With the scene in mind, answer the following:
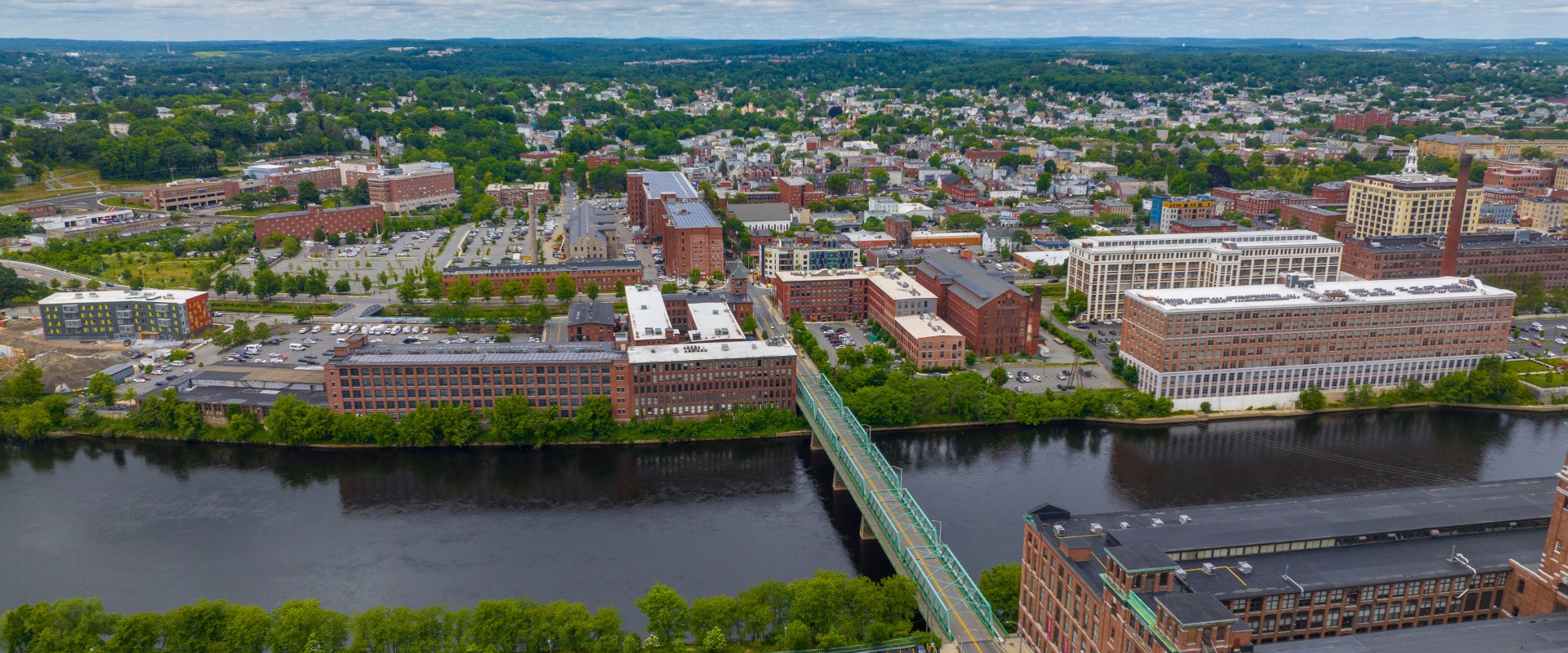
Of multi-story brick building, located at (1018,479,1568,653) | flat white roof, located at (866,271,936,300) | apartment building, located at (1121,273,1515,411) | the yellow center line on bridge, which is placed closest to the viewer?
multi-story brick building, located at (1018,479,1568,653)

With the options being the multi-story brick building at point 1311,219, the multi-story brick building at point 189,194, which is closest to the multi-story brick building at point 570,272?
the multi-story brick building at point 189,194

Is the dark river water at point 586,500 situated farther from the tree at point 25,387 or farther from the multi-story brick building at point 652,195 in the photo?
the multi-story brick building at point 652,195

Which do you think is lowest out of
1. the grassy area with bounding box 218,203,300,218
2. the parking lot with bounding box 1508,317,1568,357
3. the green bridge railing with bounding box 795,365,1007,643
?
the parking lot with bounding box 1508,317,1568,357

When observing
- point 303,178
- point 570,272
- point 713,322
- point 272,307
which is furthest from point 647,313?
point 303,178

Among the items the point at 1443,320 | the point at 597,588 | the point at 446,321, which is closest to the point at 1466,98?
the point at 1443,320

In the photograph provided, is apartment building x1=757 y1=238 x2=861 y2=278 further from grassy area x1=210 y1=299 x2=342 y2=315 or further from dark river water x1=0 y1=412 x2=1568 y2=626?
grassy area x1=210 y1=299 x2=342 y2=315

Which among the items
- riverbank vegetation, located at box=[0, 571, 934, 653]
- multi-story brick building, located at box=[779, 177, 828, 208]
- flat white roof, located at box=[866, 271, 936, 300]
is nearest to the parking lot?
flat white roof, located at box=[866, 271, 936, 300]

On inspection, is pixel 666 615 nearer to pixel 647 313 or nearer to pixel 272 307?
pixel 647 313
